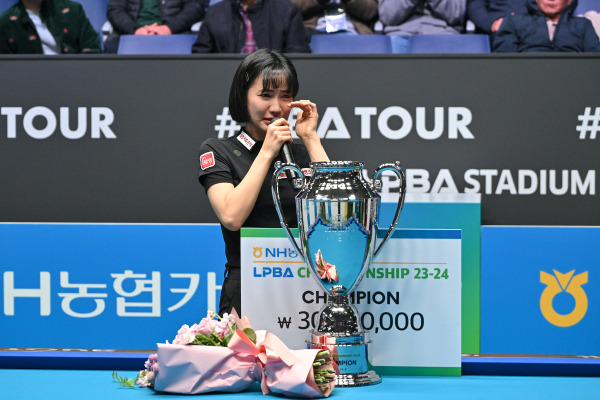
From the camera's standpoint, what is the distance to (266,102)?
4.97ft

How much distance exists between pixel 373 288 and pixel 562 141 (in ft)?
4.67

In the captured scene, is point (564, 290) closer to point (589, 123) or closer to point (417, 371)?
point (589, 123)

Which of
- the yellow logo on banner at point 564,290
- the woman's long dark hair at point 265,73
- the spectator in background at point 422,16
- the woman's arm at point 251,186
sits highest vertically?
the spectator in background at point 422,16

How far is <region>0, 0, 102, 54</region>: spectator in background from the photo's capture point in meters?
3.52

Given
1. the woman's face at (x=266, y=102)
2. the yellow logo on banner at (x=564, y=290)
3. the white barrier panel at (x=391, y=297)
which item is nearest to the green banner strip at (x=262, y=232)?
the white barrier panel at (x=391, y=297)

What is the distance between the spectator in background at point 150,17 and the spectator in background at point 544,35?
5.16 feet

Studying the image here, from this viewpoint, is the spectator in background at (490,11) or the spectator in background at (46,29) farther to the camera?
the spectator in background at (490,11)

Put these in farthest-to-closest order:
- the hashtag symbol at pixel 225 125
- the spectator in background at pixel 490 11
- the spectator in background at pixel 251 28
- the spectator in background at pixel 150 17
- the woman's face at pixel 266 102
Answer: the spectator in background at pixel 150 17, the spectator in background at pixel 490 11, the spectator in background at pixel 251 28, the hashtag symbol at pixel 225 125, the woman's face at pixel 266 102

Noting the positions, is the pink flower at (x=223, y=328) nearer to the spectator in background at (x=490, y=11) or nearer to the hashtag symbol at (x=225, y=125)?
the hashtag symbol at (x=225, y=125)

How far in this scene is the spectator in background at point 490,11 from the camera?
3820 millimetres

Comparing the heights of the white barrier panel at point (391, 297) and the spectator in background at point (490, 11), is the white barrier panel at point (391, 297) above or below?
below

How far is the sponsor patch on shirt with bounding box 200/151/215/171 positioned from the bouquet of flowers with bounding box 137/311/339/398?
495 mm

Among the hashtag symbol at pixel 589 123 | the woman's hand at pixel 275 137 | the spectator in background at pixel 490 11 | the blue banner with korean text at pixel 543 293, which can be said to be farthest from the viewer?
the spectator in background at pixel 490 11

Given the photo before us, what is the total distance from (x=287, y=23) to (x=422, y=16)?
0.79m
